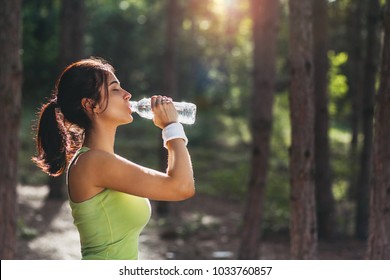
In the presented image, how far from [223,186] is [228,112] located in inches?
256

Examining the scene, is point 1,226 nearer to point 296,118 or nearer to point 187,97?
point 296,118

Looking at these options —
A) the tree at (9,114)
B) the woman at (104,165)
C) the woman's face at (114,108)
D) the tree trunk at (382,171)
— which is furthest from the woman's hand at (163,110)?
the tree at (9,114)

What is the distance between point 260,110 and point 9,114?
4.06 m

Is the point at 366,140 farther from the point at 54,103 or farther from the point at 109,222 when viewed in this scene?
the point at 109,222

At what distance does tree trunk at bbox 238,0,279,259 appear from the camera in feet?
31.5

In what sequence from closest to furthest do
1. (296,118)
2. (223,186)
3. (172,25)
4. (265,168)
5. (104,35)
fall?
(296,118)
(265,168)
(172,25)
(223,186)
(104,35)

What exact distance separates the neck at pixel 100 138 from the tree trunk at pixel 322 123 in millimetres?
8773

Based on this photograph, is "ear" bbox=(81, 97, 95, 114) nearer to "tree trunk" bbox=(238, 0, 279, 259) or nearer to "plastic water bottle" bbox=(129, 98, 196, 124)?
"plastic water bottle" bbox=(129, 98, 196, 124)

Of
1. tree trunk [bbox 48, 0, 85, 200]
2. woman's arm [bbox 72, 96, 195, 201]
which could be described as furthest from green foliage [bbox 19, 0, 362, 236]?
woman's arm [bbox 72, 96, 195, 201]

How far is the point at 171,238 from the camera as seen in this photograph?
1236 centimetres

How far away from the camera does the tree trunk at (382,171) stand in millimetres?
6012

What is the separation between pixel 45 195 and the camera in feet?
52.7

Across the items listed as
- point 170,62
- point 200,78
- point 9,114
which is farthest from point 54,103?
point 200,78
